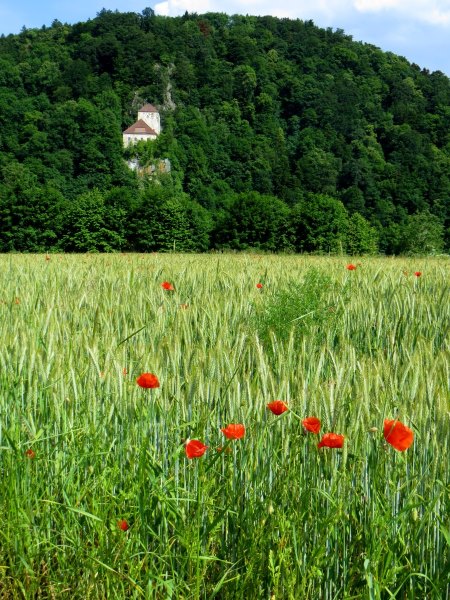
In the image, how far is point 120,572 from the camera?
141cm

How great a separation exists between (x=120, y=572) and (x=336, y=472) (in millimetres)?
451

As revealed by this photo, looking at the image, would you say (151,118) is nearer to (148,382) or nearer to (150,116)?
(150,116)

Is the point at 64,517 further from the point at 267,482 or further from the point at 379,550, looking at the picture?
the point at 379,550

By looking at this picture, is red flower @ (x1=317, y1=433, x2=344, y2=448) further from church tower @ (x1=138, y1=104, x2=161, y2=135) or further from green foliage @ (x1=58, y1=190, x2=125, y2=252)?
church tower @ (x1=138, y1=104, x2=161, y2=135)

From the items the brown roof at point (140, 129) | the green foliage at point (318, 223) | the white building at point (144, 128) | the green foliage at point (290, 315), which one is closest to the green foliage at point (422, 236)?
the green foliage at point (318, 223)

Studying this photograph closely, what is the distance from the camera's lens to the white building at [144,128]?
8814 cm

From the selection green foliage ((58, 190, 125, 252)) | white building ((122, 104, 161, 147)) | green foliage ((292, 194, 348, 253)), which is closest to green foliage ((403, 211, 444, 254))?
green foliage ((292, 194, 348, 253))

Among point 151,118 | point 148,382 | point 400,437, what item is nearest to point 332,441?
point 400,437

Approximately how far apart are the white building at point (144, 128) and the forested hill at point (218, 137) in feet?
5.84

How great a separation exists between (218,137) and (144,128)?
10046mm

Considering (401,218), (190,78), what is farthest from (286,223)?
(190,78)

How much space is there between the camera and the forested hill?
4322cm

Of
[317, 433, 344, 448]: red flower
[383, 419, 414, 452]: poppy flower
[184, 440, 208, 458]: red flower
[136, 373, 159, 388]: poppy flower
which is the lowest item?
[184, 440, 208, 458]: red flower

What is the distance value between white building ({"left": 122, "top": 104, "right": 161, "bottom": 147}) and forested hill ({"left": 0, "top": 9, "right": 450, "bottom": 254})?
1781mm
